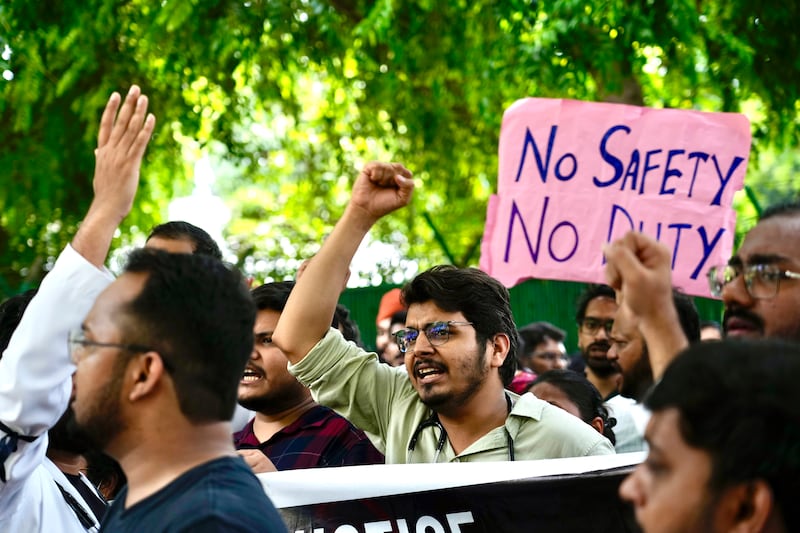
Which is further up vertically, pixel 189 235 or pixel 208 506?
pixel 189 235

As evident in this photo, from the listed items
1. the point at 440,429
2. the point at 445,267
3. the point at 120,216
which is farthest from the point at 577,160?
the point at 120,216

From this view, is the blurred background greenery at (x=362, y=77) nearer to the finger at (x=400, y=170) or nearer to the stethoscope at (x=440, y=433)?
the finger at (x=400, y=170)

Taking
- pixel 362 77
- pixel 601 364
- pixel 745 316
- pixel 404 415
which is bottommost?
pixel 601 364

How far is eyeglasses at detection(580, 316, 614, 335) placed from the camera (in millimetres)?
6733

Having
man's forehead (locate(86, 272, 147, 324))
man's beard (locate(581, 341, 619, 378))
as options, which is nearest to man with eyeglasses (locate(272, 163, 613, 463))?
man's forehead (locate(86, 272, 147, 324))

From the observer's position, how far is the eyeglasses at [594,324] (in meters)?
6.73

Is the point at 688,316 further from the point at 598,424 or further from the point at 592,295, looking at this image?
the point at 592,295

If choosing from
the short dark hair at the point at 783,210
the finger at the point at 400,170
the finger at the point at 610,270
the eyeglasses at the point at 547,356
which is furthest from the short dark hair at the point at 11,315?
the eyeglasses at the point at 547,356

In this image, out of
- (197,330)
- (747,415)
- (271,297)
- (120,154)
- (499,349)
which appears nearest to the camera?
(747,415)

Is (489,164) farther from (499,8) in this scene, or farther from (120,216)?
(120,216)

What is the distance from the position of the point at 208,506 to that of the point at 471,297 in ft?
7.03

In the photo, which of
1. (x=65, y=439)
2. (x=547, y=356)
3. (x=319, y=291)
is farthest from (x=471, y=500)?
(x=547, y=356)

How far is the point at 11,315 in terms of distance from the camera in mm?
3801

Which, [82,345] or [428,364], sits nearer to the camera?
[82,345]
